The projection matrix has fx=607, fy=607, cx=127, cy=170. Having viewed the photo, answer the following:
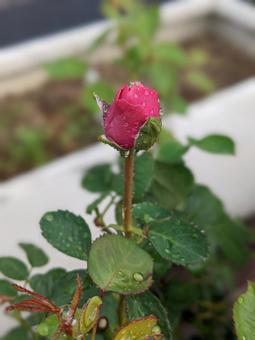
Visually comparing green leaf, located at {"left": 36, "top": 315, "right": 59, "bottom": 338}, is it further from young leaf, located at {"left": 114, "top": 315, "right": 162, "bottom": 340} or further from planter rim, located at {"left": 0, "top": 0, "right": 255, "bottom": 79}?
planter rim, located at {"left": 0, "top": 0, "right": 255, "bottom": 79}

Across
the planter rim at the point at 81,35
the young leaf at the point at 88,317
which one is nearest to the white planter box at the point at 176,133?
the planter rim at the point at 81,35

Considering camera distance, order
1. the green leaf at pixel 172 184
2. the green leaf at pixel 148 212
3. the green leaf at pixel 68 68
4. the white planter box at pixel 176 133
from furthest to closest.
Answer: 1. the green leaf at pixel 68 68
2. the white planter box at pixel 176 133
3. the green leaf at pixel 172 184
4. the green leaf at pixel 148 212

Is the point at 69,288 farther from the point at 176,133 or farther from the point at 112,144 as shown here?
the point at 176,133

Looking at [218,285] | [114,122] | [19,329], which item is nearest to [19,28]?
[218,285]

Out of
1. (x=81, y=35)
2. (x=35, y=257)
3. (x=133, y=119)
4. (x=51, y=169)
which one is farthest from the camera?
(x=81, y=35)

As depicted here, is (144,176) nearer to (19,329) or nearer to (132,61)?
(19,329)

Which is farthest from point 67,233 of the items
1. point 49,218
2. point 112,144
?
point 112,144

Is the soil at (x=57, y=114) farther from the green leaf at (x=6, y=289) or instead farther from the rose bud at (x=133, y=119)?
the rose bud at (x=133, y=119)

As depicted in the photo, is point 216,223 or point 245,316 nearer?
point 245,316
